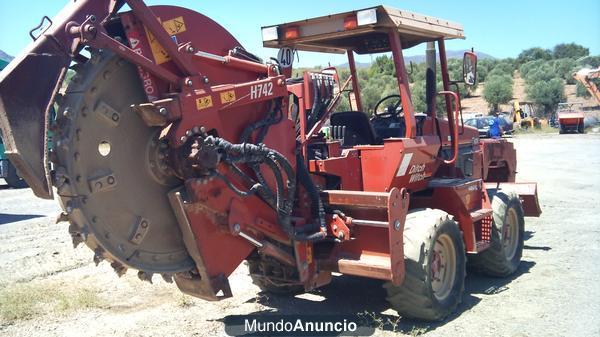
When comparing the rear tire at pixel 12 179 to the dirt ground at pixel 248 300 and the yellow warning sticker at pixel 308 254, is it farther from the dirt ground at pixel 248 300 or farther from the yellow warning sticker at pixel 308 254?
Answer: the yellow warning sticker at pixel 308 254

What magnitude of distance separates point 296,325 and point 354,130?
2.04 meters

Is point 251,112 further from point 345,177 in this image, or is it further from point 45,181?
point 45,181

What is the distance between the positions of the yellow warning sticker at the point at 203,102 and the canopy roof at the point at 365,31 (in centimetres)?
177

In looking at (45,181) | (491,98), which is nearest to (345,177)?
(45,181)

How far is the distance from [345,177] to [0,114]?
3.09 metres

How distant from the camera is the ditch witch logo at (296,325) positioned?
208 inches

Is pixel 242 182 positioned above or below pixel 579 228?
above

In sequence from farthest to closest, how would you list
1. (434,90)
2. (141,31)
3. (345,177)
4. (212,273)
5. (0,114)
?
(434,90), (345,177), (212,273), (141,31), (0,114)

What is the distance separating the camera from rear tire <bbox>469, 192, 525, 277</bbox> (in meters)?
6.92

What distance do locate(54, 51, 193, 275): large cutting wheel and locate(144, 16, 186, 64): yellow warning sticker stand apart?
0.20m

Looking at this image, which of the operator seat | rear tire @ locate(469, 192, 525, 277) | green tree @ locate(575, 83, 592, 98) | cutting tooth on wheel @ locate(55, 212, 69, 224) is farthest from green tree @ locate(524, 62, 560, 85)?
cutting tooth on wheel @ locate(55, 212, 69, 224)

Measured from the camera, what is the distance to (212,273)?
14.6ft

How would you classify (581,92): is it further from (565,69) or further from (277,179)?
(277,179)

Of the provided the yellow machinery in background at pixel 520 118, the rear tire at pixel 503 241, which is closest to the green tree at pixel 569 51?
the yellow machinery in background at pixel 520 118
